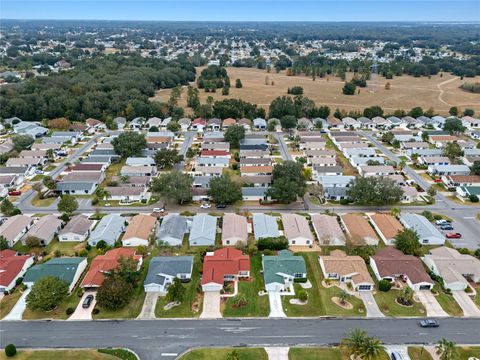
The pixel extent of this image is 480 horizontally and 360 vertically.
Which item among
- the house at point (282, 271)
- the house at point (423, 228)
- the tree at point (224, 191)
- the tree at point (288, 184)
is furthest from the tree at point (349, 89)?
the house at point (282, 271)

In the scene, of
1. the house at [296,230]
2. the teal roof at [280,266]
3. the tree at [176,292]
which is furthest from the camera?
the house at [296,230]

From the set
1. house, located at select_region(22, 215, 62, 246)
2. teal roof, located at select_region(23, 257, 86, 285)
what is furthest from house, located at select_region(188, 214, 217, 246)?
house, located at select_region(22, 215, 62, 246)

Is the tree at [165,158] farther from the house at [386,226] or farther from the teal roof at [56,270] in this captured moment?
the house at [386,226]

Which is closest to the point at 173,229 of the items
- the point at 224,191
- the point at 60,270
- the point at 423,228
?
the point at 224,191

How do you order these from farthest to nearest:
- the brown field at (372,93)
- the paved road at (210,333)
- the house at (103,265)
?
the brown field at (372,93) < the house at (103,265) < the paved road at (210,333)

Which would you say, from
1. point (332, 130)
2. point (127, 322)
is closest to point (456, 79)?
point (332, 130)

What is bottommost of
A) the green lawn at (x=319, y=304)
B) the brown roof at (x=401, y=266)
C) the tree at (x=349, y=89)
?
the tree at (x=349, y=89)
